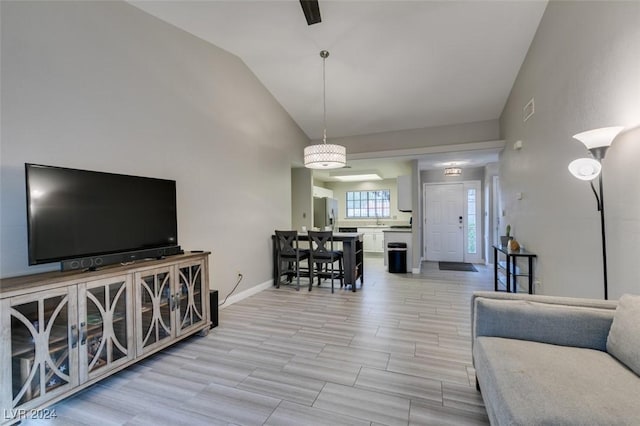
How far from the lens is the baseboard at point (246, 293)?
3899mm

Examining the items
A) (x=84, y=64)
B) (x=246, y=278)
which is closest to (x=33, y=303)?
(x=84, y=64)

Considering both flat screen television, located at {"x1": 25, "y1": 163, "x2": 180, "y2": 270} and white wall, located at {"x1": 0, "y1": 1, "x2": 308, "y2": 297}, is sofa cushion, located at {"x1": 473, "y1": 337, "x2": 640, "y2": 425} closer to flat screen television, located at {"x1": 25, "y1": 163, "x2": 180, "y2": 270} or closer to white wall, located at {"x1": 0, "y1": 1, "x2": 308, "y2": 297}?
flat screen television, located at {"x1": 25, "y1": 163, "x2": 180, "y2": 270}

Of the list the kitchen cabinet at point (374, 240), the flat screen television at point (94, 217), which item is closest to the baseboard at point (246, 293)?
the flat screen television at point (94, 217)

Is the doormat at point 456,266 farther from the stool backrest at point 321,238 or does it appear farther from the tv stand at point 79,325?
the tv stand at point 79,325

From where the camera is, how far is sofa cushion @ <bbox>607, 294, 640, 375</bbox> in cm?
132

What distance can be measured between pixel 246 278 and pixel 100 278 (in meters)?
2.37

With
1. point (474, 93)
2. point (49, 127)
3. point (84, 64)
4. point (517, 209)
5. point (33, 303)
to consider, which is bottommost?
point (33, 303)

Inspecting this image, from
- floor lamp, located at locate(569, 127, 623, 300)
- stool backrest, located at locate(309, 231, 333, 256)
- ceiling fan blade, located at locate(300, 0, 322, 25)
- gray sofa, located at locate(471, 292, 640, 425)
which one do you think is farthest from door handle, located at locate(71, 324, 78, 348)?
floor lamp, located at locate(569, 127, 623, 300)

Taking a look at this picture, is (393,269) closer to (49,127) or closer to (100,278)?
(100,278)

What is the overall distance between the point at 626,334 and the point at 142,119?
151 inches

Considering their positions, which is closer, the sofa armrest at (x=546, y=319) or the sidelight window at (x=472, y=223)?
the sofa armrest at (x=546, y=319)

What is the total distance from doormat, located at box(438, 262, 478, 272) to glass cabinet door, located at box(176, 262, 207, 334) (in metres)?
5.13

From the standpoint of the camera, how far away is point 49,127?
7.07 ft

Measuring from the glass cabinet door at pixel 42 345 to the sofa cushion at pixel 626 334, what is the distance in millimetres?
3061
